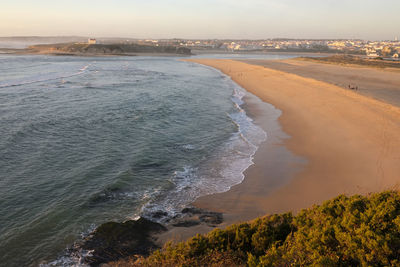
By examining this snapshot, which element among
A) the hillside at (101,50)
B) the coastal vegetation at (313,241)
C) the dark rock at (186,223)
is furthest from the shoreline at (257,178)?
the hillside at (101,50)

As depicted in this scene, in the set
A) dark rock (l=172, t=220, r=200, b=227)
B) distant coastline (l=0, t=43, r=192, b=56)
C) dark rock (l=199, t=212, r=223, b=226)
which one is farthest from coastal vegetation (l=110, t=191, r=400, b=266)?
distant coastline (l=0, t=43, r=192, b=56)

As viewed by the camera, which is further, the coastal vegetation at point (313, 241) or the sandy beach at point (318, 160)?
the sandy beach at point (318, 160)

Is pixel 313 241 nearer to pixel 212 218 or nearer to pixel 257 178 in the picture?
pixel 212 218

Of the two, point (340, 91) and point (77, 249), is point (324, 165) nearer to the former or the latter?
point (77, 249)

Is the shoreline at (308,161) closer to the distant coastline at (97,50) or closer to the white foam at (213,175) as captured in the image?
the white foam at (213,175)

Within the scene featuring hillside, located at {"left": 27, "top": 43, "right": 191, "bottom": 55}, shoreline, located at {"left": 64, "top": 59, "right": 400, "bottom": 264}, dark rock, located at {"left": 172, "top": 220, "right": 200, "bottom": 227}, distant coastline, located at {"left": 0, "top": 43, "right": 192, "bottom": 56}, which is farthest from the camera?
Result: hillside, located at {"left": 27, "top": 43, "right": 191, "bottom": 55}

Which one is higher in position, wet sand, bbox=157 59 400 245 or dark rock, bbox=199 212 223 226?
wet sand, bbox=157 59 400 245

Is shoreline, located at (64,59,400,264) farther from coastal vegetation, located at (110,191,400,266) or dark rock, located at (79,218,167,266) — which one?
coastal vegetation, located at (110,191,400,266)
